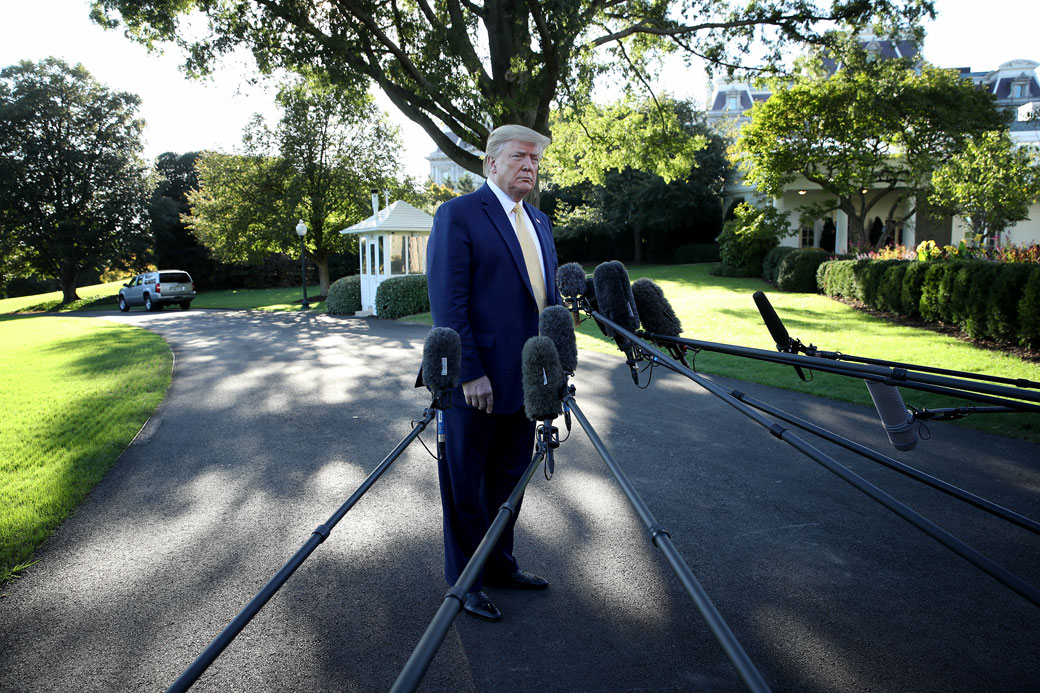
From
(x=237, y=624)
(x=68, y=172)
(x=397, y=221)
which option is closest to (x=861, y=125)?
(x=397, y=221)

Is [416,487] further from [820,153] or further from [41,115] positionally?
[41,115]

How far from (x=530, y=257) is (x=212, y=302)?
37047 mm

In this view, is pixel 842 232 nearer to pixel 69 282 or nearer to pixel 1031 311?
pixel 1031 311

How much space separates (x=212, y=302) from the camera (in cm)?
3578

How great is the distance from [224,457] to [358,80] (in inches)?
524

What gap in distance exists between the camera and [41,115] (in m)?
38.9

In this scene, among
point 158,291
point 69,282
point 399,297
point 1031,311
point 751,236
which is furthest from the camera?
point 69,282

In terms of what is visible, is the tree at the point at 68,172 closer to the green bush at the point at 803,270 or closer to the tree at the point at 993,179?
the green bush at the point at 803,270

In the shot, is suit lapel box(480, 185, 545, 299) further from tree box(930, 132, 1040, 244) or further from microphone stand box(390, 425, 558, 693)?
tree box(930, 132, 1040, 244)

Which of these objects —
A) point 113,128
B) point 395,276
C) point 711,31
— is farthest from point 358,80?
point 113,128

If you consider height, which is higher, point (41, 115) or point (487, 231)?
point (41, 115)

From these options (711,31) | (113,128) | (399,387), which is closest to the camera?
(399,387)

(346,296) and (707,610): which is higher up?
(346,296)

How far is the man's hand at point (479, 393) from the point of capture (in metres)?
2.92
